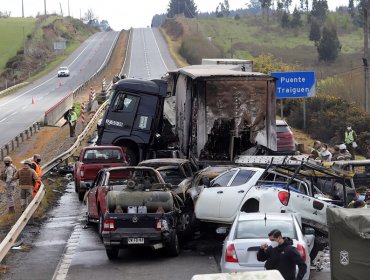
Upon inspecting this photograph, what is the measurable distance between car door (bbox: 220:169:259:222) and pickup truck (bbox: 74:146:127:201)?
7914 mm

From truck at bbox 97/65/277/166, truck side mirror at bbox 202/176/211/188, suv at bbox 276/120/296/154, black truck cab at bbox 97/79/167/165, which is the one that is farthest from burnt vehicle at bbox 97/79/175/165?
truck side mirror at bbox 202/176/211/188

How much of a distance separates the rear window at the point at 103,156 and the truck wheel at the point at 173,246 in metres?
8.46

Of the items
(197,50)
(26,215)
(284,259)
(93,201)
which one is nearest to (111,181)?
(93,201)

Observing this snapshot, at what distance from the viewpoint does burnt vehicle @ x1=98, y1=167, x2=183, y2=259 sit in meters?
14.8

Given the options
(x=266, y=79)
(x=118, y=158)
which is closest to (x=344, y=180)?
(x=266, y=79)

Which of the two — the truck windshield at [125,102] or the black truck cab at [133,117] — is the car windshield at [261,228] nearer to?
the black truck cab at [133,117]

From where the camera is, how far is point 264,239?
469 inches

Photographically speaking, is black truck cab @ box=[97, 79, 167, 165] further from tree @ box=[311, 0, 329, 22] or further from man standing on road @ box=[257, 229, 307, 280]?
tree @ box=[311, 0, 329, 22]

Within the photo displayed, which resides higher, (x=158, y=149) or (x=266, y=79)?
(x=266, y=79)

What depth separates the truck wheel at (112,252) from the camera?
1507cm

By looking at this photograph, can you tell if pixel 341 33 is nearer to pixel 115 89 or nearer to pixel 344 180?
pixel 115 89

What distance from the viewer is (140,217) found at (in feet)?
49.0

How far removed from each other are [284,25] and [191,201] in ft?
470

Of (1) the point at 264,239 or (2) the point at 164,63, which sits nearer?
(1) the point at 264,239
